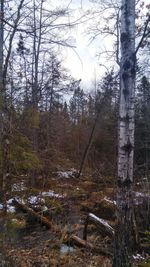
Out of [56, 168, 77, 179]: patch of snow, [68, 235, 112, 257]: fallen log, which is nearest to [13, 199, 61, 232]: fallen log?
[68, 235, 112, 257]: fallen log

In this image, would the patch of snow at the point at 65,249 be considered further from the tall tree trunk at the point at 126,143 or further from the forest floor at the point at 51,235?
the tall tree trunk at the point at 126,143

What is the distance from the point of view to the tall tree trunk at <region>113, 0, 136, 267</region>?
4.20 meters

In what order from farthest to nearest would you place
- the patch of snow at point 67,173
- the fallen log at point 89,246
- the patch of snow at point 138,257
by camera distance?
1. the patch of snow at point 67,173
2. the fallen log at point 89,246
3. the patch of snow at point 138,257

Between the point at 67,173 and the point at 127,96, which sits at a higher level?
the point at 127,96

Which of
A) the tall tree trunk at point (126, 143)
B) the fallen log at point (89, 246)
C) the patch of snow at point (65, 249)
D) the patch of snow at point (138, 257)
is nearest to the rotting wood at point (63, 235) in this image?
the fallen log at point (89, 246)

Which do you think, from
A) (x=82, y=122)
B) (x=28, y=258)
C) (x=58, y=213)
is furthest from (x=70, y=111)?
(x=28, y=258)

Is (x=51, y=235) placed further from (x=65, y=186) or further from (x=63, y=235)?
(x=65, y=186)

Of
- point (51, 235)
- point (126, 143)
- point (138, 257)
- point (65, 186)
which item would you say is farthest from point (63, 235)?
point (65, 186)

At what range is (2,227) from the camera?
3953 mm

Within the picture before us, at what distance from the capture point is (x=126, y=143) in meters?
4.30

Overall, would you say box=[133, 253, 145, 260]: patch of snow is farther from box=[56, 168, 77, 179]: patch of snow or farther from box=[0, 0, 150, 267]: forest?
box=[56, 168, 77, 179]: patch of snow

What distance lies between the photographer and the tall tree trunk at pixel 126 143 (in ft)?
13.8

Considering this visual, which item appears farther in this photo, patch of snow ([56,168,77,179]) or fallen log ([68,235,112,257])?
patch of snow ([56,168,77,179])

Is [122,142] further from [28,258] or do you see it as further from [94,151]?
[94,151]
